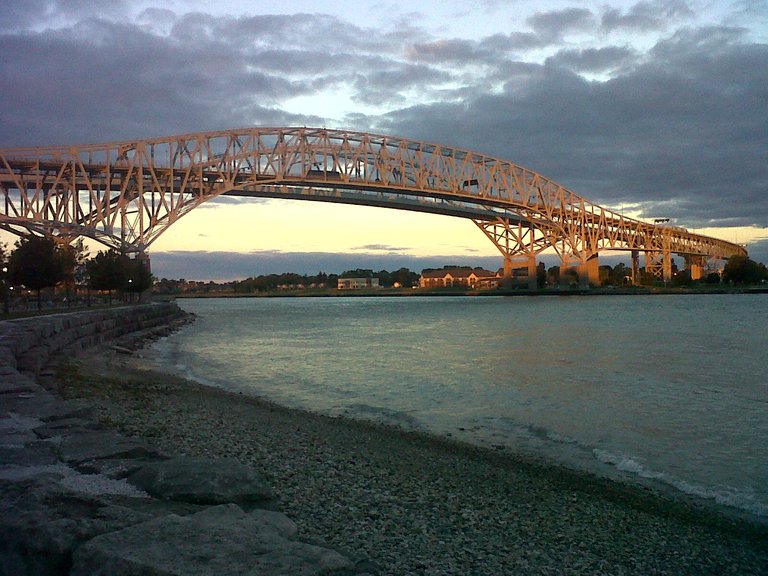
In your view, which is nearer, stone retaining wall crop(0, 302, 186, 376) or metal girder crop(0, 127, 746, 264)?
stone retaining wall crop(0, 302, 186, 376)

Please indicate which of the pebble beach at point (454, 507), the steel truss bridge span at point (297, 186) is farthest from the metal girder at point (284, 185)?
the pebble beach at point (454, 507)

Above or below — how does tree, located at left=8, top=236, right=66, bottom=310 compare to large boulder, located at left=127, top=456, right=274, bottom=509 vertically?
above

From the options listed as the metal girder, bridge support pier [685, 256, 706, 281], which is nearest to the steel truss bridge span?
the metal girder

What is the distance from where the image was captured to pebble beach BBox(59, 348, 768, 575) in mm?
4035

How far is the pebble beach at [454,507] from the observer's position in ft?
13.2

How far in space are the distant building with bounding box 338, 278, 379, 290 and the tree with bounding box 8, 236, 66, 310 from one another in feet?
461

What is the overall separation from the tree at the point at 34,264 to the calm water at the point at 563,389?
7312 mm

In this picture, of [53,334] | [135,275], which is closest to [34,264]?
[53,334]

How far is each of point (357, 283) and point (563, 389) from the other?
16018 centimetres

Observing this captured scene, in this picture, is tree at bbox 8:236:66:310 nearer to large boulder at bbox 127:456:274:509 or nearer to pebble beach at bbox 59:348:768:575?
pebble beach at bbox 59:348:768:575

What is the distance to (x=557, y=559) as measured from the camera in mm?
4082

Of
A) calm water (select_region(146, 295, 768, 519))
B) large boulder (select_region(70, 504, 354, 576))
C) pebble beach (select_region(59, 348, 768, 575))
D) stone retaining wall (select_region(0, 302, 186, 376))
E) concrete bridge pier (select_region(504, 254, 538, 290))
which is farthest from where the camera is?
concrete bridge pier (select_region(504, 254, 538, 290))

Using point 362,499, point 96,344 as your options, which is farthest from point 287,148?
point 362,499

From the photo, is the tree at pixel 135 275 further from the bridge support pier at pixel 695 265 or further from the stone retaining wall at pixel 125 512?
the bridge support pier at pixel 695 265
